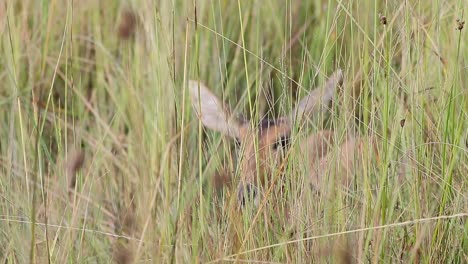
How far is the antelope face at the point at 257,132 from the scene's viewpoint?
2.32m

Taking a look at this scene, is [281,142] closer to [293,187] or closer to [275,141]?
[275,141]

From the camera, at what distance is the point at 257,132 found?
231 centimetres

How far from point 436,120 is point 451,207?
0.27m

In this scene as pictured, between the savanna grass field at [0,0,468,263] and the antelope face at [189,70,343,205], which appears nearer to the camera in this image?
the savanna grass field at [0,0,468,263]

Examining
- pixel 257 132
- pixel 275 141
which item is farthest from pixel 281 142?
pixel 257 132

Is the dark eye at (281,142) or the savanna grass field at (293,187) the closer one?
the savanna grass field at (293,187)

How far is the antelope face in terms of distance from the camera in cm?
232

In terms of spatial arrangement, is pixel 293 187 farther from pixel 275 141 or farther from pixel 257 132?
pixel 275 141

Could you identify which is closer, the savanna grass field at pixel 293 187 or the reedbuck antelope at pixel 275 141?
the savanna grass field at pixel 293 187

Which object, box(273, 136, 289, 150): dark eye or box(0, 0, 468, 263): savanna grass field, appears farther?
box(273, 136, 289, 150): dark eye

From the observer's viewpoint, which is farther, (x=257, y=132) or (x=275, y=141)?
(x=275, y=141)

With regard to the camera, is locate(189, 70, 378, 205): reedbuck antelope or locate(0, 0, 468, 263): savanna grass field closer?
locate(0, 0, 468, 263): savanna grass field

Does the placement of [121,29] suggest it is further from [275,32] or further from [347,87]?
[275,32]

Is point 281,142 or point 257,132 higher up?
point 257,132
